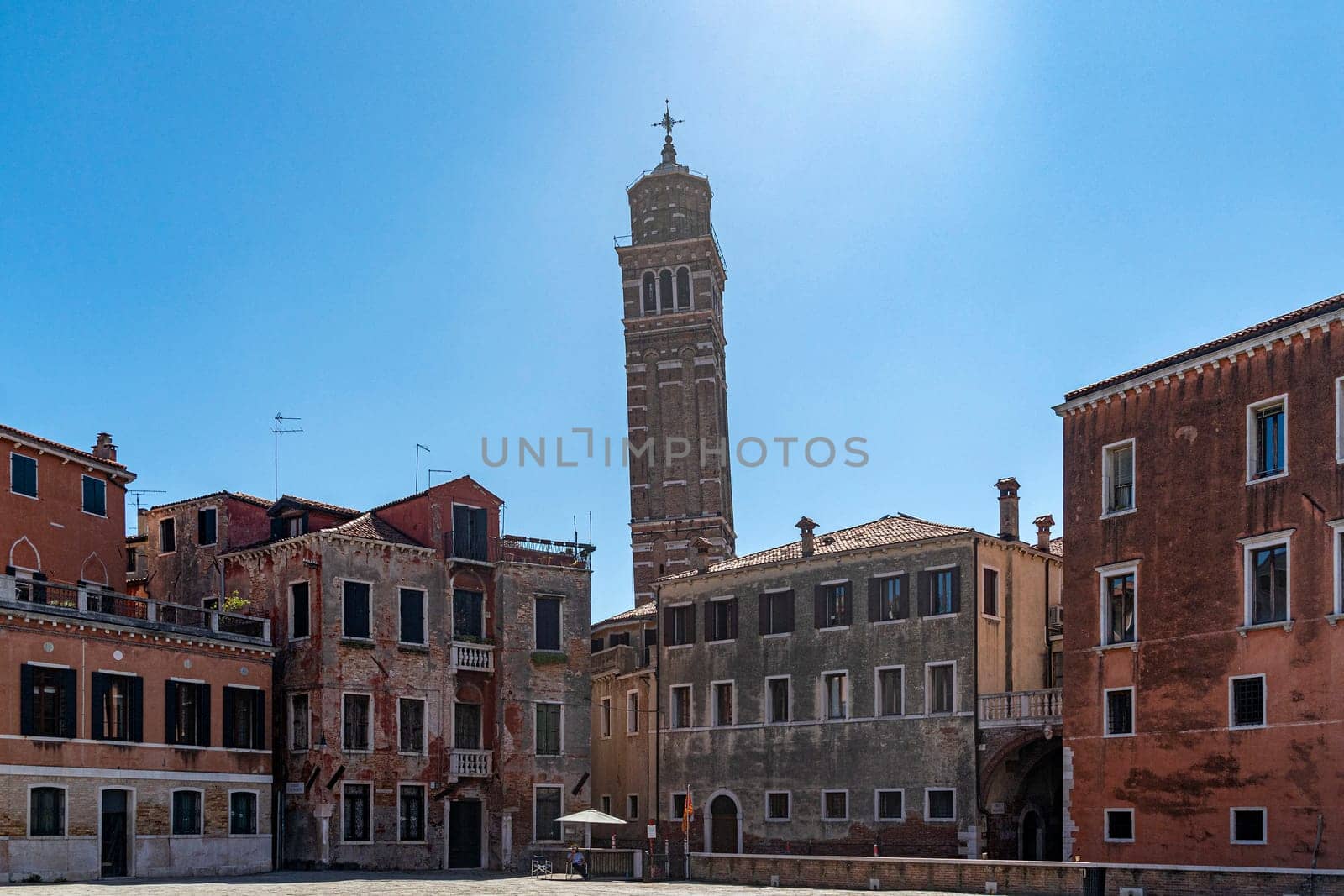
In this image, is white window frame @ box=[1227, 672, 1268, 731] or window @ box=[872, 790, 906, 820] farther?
window @ box=[872, 790, 906, 820]

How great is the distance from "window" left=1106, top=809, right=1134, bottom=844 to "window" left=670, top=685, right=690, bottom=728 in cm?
1837

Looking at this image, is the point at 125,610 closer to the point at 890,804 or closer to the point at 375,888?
the point at 375,888

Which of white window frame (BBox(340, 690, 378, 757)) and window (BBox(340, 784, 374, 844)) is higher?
white window frame (BBox(340, 690, 378, 757))

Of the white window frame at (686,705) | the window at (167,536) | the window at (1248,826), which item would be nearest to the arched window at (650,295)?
the white window frame at (686,705)

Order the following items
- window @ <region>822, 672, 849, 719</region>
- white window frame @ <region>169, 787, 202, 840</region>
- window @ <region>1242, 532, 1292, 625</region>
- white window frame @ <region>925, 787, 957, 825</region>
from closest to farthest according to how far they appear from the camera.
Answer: window @ <region>1242, 532, 1292, 625</region> → white window frame @ <region>169, 787, 202, 840</region> → white window frame @ <region>925, 787, 957, 825</region> → window @ <region>822, 672, 849, 719</region>

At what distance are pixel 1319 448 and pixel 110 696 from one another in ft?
99.7

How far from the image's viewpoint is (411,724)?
159 feet

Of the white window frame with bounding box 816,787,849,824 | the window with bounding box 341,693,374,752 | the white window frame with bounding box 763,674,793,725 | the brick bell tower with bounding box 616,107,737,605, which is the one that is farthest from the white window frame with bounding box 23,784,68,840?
the brick bell tower with bounding box 616,107,737,605

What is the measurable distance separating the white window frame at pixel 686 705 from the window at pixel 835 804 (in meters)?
6.35

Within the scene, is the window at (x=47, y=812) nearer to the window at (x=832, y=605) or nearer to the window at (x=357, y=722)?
the window at (x=357, y=722)

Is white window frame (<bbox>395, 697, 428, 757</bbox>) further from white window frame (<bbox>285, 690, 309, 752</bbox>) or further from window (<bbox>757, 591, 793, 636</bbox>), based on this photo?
window (<bbox>757, 591, 793, 636</bbox>)


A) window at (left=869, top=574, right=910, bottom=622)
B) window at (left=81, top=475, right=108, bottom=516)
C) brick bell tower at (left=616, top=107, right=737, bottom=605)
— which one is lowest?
window at (left=869, top=574, right=910, bottom=622)

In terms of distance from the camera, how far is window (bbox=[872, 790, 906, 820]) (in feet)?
151

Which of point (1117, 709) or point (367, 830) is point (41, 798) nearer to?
point (367, 830)
